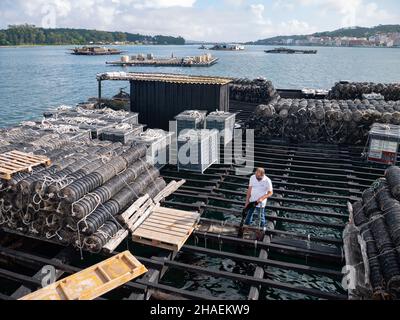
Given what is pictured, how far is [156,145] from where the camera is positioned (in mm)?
14336

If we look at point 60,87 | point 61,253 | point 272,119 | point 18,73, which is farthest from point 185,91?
point 18,73

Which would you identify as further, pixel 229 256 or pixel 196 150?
pixel 196 150

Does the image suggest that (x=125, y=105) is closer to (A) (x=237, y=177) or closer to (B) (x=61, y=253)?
(A) (x=237, y=177)

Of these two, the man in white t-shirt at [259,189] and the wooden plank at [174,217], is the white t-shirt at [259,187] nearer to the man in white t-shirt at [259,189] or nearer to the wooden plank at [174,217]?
the man in white t-shirt at [259,189]

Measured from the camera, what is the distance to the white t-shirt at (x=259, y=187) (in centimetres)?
996

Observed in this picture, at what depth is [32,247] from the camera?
1020cm

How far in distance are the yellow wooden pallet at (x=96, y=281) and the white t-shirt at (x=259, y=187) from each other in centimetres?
358

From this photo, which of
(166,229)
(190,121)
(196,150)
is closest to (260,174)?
(166,229)

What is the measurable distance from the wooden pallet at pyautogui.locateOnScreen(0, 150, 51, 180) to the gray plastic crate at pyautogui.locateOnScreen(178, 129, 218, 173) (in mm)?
5304

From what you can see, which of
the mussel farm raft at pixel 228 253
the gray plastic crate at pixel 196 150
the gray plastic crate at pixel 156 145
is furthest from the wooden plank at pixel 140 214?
the gray plastic crate at pixel 196 150

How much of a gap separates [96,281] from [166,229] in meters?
2.58

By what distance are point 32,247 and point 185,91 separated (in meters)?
12.2

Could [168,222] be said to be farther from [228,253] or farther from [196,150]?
[196,150]

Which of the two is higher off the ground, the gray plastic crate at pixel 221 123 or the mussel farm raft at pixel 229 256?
the gray plastic crate at pixel 221 123
